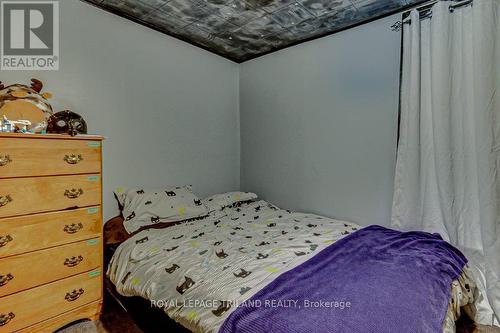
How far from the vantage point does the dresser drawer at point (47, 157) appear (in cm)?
146

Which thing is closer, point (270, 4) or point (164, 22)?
point (270, 4)

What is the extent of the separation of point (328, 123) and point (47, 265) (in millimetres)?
2527

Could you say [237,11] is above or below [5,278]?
above

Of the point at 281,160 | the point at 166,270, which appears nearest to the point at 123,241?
the point at 166,270

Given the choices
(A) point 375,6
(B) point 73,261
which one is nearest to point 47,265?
(B) point 73,261

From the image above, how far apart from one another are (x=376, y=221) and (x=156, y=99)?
2405 millimetres

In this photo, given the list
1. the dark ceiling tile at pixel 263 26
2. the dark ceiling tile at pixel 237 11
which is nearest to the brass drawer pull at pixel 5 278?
the dark ceiling tile at pixel 237 11

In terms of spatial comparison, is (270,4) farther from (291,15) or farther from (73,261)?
(73,261)

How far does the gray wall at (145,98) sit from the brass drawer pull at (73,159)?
21.2 inches

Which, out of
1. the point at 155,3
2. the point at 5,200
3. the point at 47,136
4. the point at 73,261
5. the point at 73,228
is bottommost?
the point at 73,261

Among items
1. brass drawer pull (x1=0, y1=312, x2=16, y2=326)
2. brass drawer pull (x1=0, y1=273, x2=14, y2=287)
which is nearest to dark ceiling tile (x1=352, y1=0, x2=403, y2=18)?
brass drawer pull (x1=0, y1=273, x2=14, y2=287)

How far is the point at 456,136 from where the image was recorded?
6.33 feet

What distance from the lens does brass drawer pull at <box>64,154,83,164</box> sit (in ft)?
5.55

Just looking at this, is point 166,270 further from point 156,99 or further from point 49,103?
point 156,99
